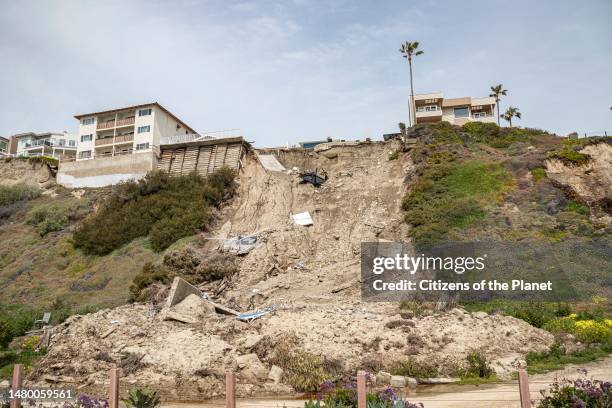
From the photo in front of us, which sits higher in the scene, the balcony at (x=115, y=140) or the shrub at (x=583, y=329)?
the balcony at (x=115, y=140)

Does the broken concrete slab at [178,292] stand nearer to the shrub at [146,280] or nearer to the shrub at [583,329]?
the shrub at [146,280]

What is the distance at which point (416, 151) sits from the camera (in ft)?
119

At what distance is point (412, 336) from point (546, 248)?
36.5ft

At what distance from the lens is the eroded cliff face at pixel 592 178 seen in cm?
2781

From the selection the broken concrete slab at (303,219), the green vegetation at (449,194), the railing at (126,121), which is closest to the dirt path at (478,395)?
the green vegetation at (449,194)

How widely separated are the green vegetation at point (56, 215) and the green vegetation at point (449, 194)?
25.7 meters

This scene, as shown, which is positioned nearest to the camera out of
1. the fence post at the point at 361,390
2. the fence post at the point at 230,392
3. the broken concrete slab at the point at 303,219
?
the fence post at the point at 361,390

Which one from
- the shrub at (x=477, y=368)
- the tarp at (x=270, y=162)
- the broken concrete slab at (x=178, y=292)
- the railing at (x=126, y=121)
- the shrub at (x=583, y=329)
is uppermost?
the railing at (x=126, y=121)

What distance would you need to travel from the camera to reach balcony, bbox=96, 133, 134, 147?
4541cm

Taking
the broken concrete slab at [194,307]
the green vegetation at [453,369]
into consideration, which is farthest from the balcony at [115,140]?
the green vegetation at [453,369]

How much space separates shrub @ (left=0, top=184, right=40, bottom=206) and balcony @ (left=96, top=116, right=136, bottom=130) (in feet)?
28.3

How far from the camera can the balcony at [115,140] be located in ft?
149

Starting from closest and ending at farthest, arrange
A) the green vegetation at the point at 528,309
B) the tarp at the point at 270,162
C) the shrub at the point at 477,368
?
the shrub at the point at 477,368
the green vegetation at the point at 528,309
the tarp at the point at 270,162

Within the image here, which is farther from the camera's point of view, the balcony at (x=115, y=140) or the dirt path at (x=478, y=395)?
the balcony at (x=115, y=140)
